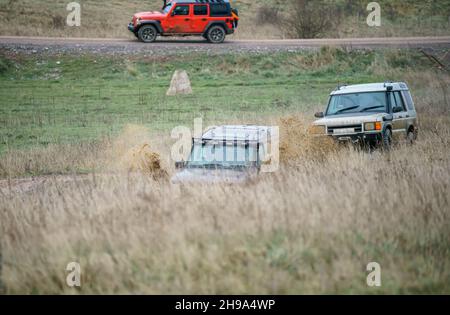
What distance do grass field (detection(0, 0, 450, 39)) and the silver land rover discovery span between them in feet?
→ 72.1

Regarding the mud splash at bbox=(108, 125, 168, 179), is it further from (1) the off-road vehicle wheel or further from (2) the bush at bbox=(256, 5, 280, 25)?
(2) the bush at bbox=(256, 5, 280, 25)

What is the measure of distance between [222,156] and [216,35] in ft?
74.9

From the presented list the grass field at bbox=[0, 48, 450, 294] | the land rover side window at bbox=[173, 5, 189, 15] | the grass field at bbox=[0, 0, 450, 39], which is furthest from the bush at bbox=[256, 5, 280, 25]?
the grass field at bbox=[0, 48, 450, 294]

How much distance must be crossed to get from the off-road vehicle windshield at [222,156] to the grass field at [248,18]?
2742 centimetres

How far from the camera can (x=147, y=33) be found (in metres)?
33.6

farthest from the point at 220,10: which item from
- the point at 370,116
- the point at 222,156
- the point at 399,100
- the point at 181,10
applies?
the point at 222,156

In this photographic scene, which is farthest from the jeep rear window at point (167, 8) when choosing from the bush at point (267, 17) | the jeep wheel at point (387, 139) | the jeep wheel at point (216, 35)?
the jeep wheel at point (387, 139)

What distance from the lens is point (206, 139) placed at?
505 inches

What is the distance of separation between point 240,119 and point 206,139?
1005cm

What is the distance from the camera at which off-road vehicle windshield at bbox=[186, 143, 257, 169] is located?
11953 mm

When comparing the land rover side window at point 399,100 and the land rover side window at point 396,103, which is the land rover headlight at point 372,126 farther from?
the land rover side window at point 399,100

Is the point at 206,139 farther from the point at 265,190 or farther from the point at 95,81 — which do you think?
the point at 95,81
